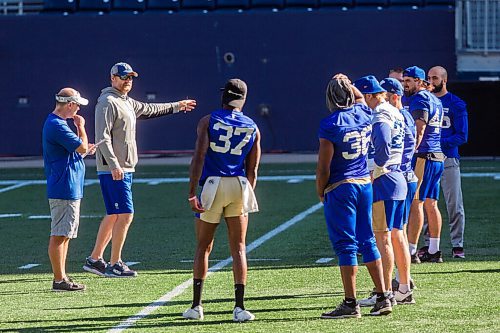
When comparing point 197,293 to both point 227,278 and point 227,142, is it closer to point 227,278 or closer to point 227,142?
point 227,142

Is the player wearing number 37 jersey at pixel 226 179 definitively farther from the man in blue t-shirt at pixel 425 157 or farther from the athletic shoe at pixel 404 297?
the man in blue t-shirt at pixel 425 157

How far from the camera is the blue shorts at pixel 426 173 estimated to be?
11.3 metres

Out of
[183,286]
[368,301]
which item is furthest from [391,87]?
[183,286]

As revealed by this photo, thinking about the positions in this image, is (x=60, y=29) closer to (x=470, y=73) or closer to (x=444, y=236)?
(x=470, y=73)

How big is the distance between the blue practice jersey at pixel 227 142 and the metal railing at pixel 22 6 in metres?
19.7

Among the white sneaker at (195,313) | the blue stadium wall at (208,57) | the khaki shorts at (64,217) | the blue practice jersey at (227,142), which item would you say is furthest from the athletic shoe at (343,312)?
the blue stadium wall at (208,57)

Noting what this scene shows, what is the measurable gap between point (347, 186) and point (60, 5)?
66.4 ft

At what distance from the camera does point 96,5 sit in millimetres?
27625

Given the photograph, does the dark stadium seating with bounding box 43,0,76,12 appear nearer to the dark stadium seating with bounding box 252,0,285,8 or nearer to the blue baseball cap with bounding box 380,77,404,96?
the dark stadium seating with bounding box 252,0,285,8

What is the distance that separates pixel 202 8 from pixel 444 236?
14.6 metres

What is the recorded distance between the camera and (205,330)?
324 inches

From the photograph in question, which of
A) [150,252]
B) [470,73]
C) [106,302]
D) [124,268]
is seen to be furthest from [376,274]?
[470,73]

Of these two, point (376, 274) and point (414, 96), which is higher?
point (414, 96)

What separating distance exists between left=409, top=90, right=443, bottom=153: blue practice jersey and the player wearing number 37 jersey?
251 centimetres
